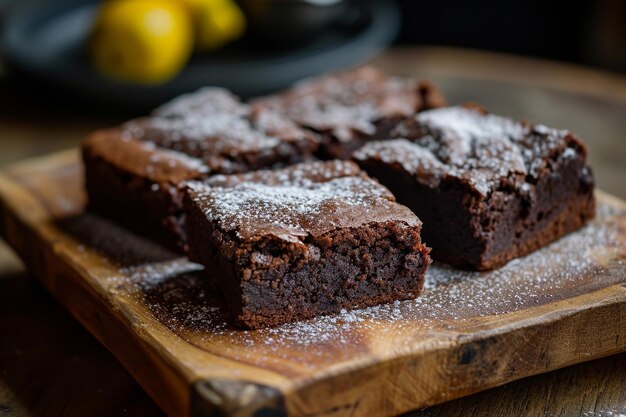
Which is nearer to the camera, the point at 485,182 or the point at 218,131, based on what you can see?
the point at 485,182

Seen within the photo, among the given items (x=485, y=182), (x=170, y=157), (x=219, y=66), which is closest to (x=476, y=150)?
(x=485, y=182)

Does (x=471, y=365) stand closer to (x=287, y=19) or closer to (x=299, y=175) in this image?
(x=299, y=175)

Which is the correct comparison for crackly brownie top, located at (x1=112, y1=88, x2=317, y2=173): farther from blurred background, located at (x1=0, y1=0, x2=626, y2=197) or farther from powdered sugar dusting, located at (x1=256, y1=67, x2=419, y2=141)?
blurred background, located at (x1=0, y1=0, x2=626, y2=197)

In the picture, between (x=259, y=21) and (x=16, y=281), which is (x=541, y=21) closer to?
(x=259, y=21)

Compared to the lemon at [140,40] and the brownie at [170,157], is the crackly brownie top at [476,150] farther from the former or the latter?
the lemon at [140,40]

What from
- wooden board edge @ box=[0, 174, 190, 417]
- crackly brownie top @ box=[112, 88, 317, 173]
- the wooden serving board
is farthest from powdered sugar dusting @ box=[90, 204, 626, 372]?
crackly brownie top @ box=[112, 88, 317, 173]

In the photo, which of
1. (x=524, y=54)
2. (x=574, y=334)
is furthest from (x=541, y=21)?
(x=574, y=334)

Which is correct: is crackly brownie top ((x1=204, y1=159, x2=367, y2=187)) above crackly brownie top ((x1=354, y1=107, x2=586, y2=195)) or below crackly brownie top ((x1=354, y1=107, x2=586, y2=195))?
below
